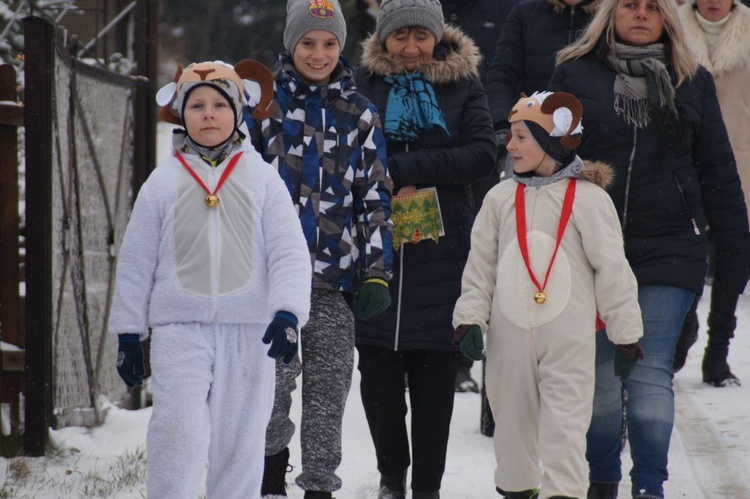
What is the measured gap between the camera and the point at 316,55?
4633 millimetres

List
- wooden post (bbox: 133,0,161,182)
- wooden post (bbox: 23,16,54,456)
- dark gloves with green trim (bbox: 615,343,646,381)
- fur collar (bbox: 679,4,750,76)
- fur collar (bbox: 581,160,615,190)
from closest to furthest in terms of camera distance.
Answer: dark gloves with green trim (bbox: 615,343,646,381), fur collar (bbox: 581,160,615,190), wooden post (bbox: 23,16,54,456), fur collar (bbox: 679,4,750,76), wooden post (bbox: 133,0,161,182)

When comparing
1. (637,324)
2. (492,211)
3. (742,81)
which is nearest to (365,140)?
(492,211)

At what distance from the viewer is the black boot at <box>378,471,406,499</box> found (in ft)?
16.3

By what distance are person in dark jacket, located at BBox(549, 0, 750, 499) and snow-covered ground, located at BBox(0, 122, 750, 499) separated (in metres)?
0.90

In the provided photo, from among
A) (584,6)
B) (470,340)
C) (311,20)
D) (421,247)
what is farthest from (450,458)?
(311,20)

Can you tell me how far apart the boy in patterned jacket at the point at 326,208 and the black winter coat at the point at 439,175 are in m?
0.26

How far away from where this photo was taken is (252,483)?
155 inches

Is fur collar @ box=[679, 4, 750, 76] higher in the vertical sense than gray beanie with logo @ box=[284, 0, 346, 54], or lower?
higher

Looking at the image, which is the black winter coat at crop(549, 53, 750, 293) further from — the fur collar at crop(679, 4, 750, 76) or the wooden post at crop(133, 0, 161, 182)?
the wooden post at crop(133, 0, 161, 182)

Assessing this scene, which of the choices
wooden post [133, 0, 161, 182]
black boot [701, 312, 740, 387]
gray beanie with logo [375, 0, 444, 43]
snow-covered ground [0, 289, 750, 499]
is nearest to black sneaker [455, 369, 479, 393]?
snow-covered ground [0, 289, 750, 499]

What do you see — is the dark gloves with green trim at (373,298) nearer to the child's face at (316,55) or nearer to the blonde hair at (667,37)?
the child's face at (316,55)

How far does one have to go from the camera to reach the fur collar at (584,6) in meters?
5.93

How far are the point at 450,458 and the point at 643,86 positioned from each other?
2246mm

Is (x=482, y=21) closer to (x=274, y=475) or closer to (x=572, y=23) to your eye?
(x=572, y=23)
